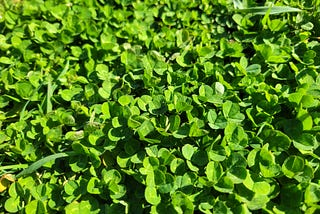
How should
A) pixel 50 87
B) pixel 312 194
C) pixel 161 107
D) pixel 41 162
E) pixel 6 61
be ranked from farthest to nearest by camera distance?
pixel 6 61 → pixel 50 87 → pixel 161 107 → pixel 41 162 → pixel 312 194

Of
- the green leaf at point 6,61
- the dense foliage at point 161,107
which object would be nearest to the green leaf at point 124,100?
the dense foliage at point 161,107

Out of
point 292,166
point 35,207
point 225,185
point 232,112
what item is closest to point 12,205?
point 35,207

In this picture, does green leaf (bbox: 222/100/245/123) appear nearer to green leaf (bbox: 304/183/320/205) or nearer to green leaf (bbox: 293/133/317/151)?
green leaf (bbox: 293/133/317/151)

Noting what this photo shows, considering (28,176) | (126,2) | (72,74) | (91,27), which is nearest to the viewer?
(28,176)

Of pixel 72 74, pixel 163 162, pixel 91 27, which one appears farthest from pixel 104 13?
pixel 163 162

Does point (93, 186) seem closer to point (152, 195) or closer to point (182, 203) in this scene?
point (152, 195)

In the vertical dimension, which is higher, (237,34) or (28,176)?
(237,34)

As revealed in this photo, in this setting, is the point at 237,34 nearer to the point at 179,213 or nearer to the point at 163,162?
the point at 163,162

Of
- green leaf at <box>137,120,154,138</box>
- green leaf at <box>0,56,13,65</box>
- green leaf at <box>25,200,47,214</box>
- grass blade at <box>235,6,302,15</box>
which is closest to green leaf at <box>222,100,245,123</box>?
green leaf at <box>137,120,154,138</box>

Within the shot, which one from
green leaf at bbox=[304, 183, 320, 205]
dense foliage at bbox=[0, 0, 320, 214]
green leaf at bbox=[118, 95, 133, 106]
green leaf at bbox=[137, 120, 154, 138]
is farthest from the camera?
green leaf at bbox=[118, 95, 133, 106]
